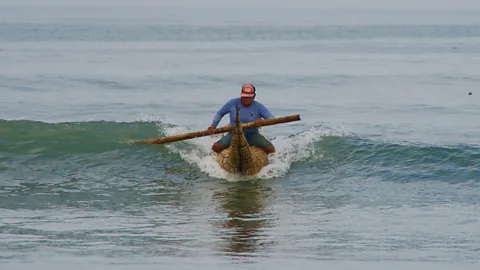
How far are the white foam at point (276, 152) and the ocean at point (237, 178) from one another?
0.16ft

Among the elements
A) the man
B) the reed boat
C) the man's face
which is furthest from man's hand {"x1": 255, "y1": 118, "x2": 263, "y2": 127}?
the man's face

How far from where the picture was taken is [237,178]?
15727mm

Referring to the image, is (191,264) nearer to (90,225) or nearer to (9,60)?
(90,225)

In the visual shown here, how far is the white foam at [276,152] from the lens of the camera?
16.2 meters

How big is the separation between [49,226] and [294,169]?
616 centimetres

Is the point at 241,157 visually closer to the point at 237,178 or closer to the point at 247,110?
the point at 237,178

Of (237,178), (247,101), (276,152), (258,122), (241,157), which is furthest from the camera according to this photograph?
(276,152)

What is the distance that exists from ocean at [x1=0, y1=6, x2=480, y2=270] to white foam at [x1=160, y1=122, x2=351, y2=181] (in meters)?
0.05

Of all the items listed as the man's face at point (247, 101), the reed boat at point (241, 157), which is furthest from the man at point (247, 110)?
the reed boat at point (241, 157)

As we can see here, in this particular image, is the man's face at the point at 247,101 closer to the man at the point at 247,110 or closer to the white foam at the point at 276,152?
the man at the point at 247,110

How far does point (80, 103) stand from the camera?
2756 cm

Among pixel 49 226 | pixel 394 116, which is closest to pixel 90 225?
pixel 49 226

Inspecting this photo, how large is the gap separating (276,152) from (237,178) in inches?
80.3

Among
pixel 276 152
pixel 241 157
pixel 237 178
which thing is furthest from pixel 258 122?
pixel 276 152
